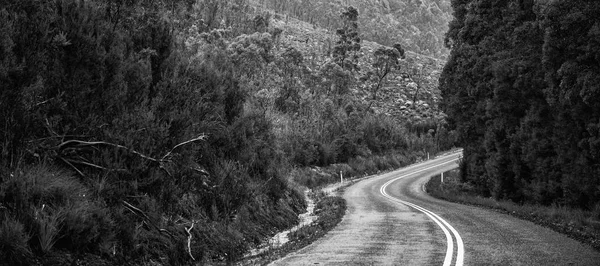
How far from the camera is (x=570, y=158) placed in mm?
21156

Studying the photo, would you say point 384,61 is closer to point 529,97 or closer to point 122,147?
point 529,97

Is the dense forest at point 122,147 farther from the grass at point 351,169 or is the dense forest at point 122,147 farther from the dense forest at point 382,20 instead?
the dense forest at point 382,20

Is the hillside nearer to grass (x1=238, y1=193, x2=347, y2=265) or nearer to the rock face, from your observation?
grass (x1=238, y1=193, x2=347, y2=265)

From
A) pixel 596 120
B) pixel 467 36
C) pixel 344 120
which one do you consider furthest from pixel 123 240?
pixel 344 120

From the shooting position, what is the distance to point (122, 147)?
34.1ft

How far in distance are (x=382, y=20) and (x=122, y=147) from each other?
17916 cm

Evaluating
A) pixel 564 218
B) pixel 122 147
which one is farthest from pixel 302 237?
pixel 564 218

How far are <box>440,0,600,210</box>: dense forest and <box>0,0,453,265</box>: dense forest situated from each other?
1077 cm

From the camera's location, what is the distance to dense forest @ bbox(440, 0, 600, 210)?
56.7 feet

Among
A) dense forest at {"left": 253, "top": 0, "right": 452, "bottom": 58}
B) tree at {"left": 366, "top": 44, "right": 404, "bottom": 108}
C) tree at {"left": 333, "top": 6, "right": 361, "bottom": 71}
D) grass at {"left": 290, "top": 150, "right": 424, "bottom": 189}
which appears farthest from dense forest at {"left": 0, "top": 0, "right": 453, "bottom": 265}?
dense forest at {"left": 253, "top": 0, "right": 452, "bottom": 58}

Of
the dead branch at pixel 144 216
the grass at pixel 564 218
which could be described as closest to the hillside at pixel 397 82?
the grass at pixel 564 218

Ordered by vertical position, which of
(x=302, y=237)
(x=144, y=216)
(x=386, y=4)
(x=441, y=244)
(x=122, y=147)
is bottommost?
(x=302, y=237)

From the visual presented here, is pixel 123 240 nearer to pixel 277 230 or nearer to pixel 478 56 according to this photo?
pixel 277 230

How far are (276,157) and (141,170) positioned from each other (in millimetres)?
9611
